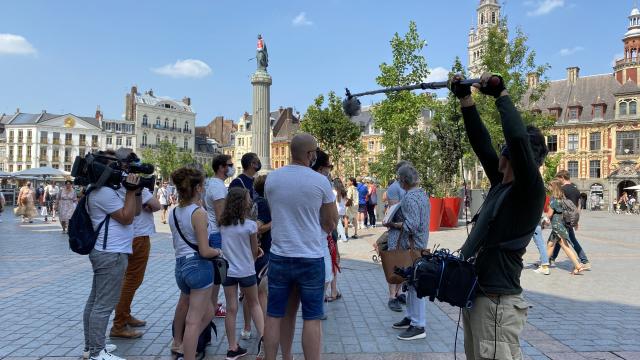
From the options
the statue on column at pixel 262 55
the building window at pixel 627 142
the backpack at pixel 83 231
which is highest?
the statue on column at pixel 262 55

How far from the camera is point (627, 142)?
5725cm

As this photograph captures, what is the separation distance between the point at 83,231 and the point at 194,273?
1074 mm

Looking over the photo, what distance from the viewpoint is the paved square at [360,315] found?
5.10 m

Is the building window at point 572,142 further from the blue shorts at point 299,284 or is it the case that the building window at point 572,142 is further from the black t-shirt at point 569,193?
the blue shorts at point 299,284

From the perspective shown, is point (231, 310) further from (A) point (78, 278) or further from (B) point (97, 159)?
(A) point (78, 278)

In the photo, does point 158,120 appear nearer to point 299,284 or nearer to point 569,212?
point 569,212

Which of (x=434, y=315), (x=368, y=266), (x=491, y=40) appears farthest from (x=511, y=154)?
(x=491, y=40)

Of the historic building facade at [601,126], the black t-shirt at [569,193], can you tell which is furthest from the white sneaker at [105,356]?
the historic building facade at [601,126]

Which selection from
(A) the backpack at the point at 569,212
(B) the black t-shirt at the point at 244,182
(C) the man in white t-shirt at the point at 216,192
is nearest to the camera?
(C) the man in white t-shirt at the point at 216,192

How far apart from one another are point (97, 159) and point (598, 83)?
227 ft

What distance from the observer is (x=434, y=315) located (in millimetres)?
6633

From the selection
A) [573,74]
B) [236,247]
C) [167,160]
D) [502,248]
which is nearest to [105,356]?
[236,247]

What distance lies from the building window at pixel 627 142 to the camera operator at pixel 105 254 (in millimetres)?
64099

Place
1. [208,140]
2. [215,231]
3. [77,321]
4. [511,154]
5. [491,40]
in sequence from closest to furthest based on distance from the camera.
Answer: [511,154]
[215,231]
[77,321]
[491,40]
[208,140]
